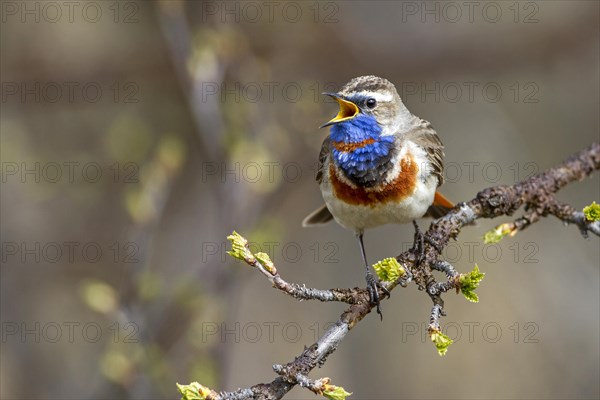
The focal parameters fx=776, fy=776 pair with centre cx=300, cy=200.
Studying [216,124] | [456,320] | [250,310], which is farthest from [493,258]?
[216,124]

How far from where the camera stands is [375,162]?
491 centimetres

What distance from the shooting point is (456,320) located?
307 inches

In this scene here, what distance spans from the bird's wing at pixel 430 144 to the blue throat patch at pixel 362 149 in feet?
0.67

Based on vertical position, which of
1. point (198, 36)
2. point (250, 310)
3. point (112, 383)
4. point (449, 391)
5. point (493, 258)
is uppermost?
point (198, 36)

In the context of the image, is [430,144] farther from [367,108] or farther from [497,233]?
[497,233]

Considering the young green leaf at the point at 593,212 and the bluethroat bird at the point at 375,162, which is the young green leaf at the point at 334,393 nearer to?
the young green leaf at the point at 593,212

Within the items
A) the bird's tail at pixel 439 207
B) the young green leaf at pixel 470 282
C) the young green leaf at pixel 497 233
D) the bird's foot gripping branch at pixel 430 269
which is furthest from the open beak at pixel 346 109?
the young green leaf at pixel 470 282

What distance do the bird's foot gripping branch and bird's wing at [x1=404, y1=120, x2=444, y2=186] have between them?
73cm

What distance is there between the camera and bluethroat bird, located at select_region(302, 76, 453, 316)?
4.84 meters

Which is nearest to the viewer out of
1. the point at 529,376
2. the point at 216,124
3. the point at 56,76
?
the point at 216,124

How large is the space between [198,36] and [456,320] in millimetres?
3751

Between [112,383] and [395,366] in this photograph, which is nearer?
[112,383]

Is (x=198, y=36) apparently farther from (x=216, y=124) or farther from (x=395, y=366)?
(x=395, y=366)

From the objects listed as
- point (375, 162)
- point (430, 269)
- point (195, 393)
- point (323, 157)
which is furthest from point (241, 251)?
point (323, 157)
